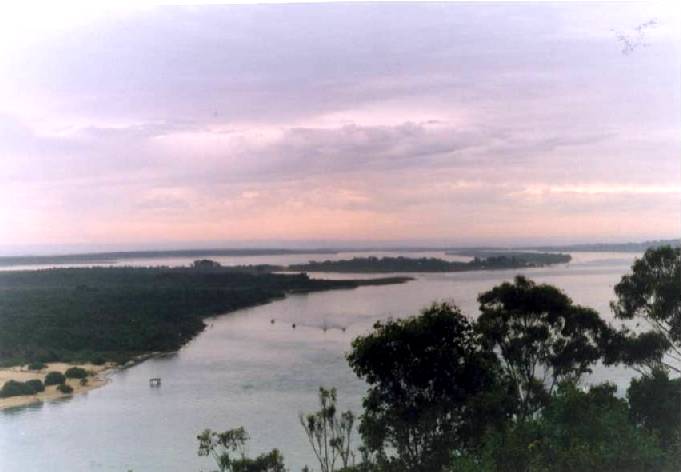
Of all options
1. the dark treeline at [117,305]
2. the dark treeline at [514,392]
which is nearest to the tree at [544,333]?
the dark treeline at [514,392]

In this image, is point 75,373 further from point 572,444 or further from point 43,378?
point 572,444

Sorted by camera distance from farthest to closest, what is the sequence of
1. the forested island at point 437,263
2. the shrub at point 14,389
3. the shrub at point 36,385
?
the forested island at point 437,263
the shrub at point 36,385
the shrub at point 14,389

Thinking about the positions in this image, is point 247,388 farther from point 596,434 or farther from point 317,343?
point 596,434

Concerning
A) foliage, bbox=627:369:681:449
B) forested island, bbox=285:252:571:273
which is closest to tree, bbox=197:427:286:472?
foliage, bbox=627:369:681:449

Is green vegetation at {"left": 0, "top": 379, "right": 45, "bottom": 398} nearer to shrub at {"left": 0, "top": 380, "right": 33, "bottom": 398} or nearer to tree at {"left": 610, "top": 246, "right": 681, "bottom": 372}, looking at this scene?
shrub at {"left": 0, "top": 380, "right": 33, "bottom": 398}

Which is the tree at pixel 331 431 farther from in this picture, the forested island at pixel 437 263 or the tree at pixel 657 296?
the forested island at pixel 437 263

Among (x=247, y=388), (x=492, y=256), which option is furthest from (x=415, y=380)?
(x=247, y=388)
